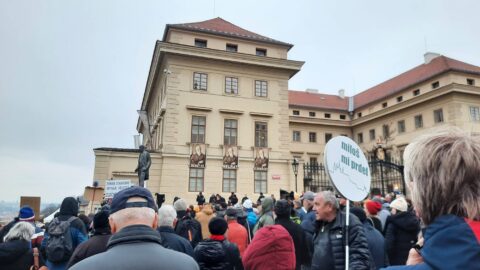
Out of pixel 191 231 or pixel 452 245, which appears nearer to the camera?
pixel 452 245

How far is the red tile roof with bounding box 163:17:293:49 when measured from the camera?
87.7 ft

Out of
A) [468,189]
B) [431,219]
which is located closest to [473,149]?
[468,189]

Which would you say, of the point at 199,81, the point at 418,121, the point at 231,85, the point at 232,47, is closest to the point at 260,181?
the point at 231,85

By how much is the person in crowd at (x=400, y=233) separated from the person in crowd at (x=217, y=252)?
8.82 ft

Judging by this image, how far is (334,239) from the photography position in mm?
3838

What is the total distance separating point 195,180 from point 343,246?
21.0m

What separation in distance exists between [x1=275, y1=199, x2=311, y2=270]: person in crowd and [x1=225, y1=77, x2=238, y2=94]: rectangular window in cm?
2158

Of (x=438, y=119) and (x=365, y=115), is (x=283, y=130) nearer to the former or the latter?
(x=438, y=119)

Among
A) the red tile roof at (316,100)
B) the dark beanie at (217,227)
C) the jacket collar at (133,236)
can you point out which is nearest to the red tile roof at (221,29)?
the red tile roof at (316,100)

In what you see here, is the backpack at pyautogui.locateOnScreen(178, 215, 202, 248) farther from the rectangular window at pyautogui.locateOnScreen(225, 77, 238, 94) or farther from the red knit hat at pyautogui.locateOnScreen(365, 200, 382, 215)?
the rectangular window at pyautogui.locateOnScreen(225, 77, 238, 94)

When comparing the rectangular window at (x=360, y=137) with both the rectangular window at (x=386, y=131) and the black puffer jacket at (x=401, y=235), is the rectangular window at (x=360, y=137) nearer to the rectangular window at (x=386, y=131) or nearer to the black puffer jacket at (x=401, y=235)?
the rectangular window at (x=386, y=131)

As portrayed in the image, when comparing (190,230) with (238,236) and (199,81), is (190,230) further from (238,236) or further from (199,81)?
(199,81)

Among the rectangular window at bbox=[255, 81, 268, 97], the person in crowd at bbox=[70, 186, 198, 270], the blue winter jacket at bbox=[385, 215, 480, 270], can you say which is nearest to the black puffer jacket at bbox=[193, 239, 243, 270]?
the person in crowd at bbox=[70, 186, 198, 270]

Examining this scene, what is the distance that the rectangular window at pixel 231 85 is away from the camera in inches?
1043
